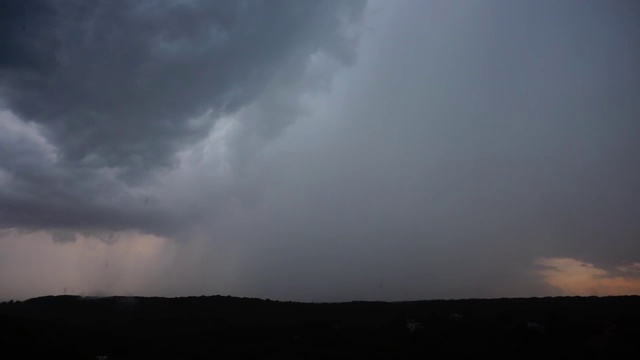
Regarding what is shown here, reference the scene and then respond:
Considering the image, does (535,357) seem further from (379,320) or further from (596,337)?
(379,320)

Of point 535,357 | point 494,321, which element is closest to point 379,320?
point 494,321

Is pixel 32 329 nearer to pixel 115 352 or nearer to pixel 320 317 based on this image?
pixel 115 352

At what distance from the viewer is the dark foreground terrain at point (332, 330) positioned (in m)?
69.4

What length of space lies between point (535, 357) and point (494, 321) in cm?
2151

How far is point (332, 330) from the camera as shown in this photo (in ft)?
324

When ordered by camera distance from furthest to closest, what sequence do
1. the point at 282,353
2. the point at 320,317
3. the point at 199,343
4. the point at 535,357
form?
the point at 320,317 < the point at 199,343 < the point at 282,353 < the point at 535,357

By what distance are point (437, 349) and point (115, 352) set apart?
6244 cm

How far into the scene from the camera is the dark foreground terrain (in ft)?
228

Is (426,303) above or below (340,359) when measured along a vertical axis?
above

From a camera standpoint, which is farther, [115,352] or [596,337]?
[115,352]

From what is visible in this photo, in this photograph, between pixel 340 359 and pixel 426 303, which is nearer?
pixel 340 359

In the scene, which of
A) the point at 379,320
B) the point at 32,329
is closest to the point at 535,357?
the point at 379,320

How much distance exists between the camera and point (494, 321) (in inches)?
3391

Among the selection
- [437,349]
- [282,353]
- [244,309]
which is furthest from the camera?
[244,309]
